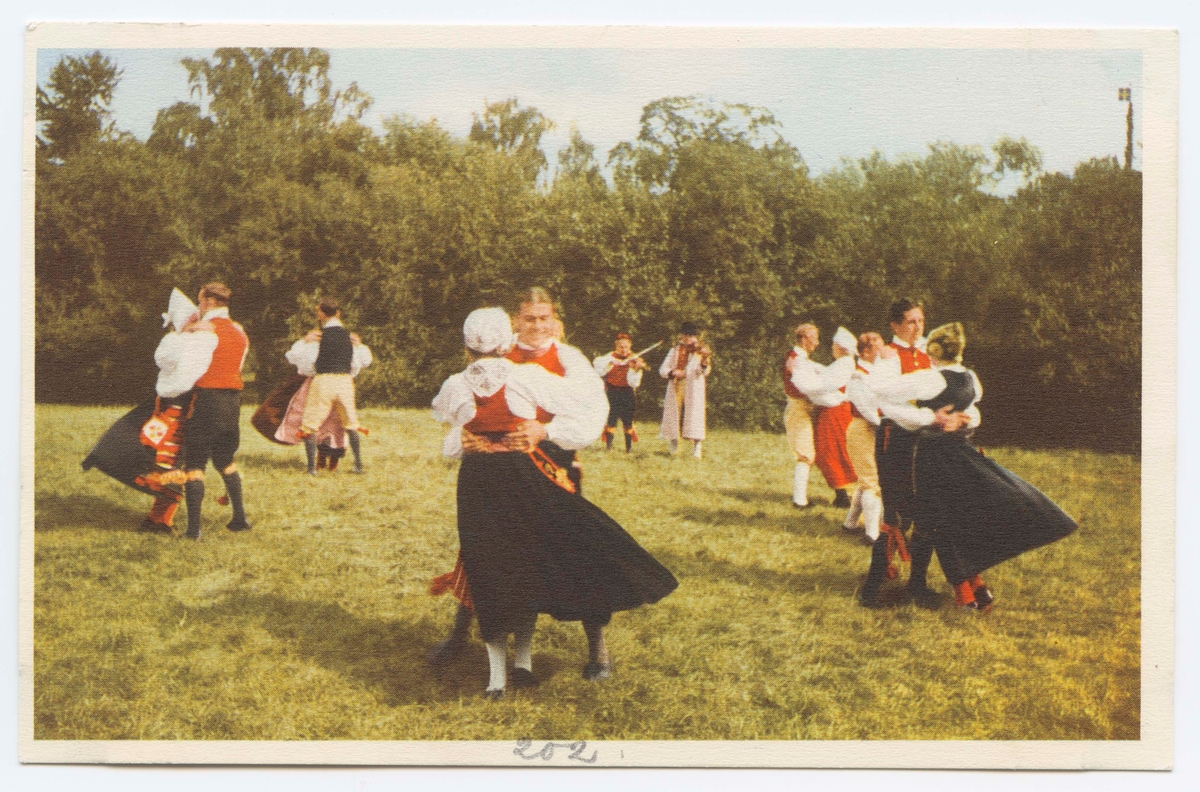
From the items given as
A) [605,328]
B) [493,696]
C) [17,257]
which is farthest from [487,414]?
[17,257]

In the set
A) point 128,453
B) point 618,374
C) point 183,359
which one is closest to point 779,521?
point 618,374

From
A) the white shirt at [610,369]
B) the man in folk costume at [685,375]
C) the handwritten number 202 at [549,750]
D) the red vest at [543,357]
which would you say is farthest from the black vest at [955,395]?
the handwritten number 202 at [549,750]

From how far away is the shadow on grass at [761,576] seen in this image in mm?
4902

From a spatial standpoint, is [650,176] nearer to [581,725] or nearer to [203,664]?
[581,725]

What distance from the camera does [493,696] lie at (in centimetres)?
451

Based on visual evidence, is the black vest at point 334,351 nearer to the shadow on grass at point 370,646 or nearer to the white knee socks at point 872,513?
the shadow on grass at point 370,646

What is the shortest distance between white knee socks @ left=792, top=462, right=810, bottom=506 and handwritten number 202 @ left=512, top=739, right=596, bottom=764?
1.78 meters

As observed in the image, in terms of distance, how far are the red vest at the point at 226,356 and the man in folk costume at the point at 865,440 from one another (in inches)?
134

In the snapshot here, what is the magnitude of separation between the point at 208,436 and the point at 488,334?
1.98 metres

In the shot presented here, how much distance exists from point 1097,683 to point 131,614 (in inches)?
208

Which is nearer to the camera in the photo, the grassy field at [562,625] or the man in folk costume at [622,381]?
the grassy field at [562,625]

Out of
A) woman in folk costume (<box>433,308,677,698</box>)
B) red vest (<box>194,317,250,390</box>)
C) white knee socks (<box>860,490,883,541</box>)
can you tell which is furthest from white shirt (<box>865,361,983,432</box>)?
red vest (<box>194,317,250,390</box>)

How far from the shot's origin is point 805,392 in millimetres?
5004

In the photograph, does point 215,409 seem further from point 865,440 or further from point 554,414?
point 865,440
